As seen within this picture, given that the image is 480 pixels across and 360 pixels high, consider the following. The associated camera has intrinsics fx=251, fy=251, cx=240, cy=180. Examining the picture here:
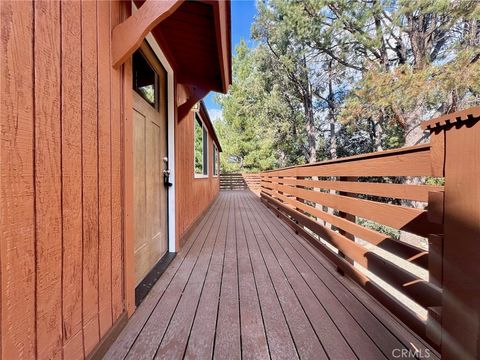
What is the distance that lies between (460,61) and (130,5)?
630 cm

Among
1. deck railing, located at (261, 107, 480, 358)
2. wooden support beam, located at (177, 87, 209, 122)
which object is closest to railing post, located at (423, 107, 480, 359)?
deck railing, located at (261, 107, 480, 358)

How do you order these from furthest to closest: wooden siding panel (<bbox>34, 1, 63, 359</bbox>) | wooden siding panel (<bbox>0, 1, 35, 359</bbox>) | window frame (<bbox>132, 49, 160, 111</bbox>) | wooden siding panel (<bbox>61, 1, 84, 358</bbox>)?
window frame (<bbox>132, 49, 160, 111</bbox>)
wooden siding panel (<bbox>61, 1, 84, 358</bbox>)
wooden siding panel (<bbox>34, 1, 63, 359</bbox>)
wooden siding panel (<bbox>0, 1, 35, 359</bbox>)

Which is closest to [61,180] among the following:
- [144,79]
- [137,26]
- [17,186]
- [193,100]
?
[17,186]

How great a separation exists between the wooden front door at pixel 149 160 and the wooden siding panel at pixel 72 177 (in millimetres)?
785

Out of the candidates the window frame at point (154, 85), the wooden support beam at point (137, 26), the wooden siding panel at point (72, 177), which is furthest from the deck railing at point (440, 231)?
the window frame at point (154, 85)

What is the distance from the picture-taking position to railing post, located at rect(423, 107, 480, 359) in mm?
875

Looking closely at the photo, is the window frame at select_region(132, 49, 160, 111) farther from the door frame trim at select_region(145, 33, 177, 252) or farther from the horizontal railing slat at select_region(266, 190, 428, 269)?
the horizontal railing slat at select_region(266, 190, 428, 269)

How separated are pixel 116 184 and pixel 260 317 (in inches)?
45.0

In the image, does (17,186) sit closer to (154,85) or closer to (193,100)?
(154,85)

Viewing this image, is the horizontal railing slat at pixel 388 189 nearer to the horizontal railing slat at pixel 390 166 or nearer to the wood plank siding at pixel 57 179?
the horizontal railing slat at pixel 390 166

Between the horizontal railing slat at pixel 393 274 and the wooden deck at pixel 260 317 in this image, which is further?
the wooden deck at pixel 260 317

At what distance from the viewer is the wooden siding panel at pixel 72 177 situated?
3.22 feet

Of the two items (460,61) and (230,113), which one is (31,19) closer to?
(460,61)

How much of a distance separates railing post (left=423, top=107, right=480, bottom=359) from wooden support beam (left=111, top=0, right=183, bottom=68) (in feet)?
4.57
